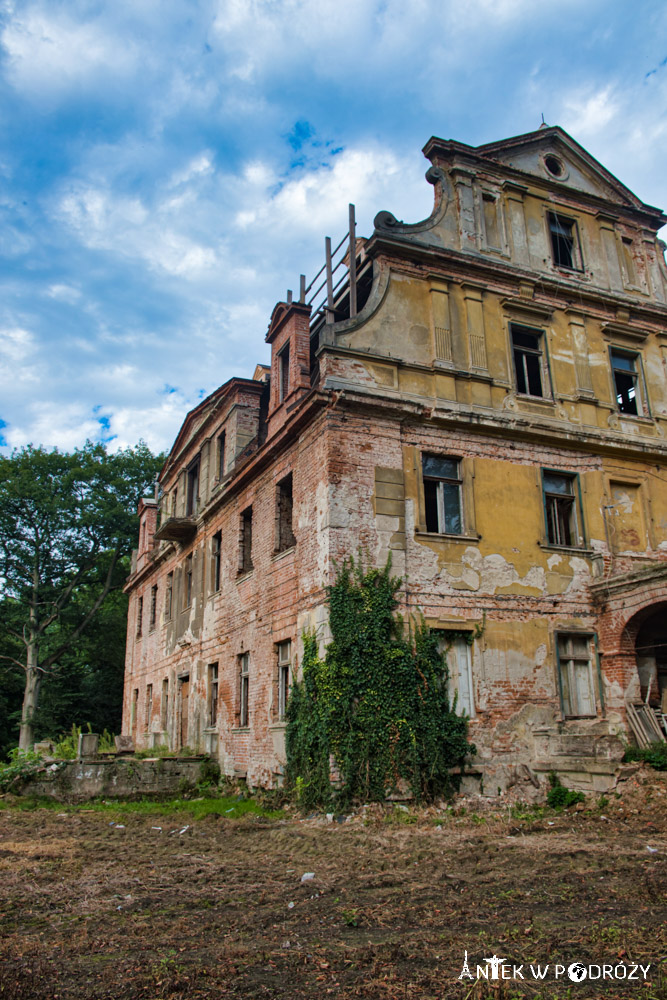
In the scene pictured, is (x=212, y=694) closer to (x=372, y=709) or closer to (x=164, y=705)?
(x=164, y=705)

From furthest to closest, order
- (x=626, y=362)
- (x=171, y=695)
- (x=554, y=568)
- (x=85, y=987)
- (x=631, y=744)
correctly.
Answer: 1. (x=171, y=695)
2. (x=626, y=362)
3. (x=554, y=568)
4. (x=631, y=744)
5. (x=85, y=987)

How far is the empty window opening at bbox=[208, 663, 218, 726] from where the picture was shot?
56.7 ft

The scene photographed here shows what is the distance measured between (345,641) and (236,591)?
5.48 metres

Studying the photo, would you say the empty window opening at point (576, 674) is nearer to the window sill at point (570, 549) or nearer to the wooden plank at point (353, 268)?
the window sill at point (570, 549)

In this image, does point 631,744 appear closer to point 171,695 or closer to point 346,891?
point 346,891

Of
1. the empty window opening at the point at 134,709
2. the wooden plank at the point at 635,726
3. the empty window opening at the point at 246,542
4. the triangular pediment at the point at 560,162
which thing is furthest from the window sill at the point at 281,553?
the empty window opening at the point at 134,709

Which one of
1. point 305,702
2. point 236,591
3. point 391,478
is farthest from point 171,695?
point 391,478

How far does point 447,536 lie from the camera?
12.9 metres

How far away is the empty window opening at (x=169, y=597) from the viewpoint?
22.9 m

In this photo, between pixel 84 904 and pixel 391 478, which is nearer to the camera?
pixel 84 904

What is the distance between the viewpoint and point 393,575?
484 inches

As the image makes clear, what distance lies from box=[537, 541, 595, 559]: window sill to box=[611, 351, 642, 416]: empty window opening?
3.77 m

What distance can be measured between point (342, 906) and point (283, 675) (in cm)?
772

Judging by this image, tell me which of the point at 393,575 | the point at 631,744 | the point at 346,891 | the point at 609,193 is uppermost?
the point at 609,193
